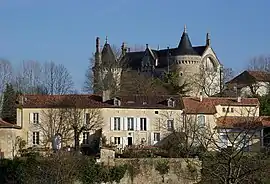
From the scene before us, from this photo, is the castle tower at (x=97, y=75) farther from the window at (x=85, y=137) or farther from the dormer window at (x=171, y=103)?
the window at (x=85, y=137)

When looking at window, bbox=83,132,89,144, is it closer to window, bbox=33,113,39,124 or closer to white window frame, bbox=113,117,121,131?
white window frame, bbox=113,117,121,131

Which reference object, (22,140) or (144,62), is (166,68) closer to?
(144,62)

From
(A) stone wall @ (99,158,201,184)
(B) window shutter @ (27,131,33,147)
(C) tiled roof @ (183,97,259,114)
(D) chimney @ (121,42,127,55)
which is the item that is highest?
(D) chimney @ (121,42,127,55)

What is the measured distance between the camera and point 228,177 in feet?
50.0

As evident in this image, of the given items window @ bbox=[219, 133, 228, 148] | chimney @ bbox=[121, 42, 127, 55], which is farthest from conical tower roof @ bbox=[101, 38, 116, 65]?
Answer: window @ bbox=[219, 133, 228, 148]

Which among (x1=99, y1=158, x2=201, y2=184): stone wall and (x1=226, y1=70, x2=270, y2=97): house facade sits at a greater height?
(x1=226, y1=70, x2=270, y2=97): house facade

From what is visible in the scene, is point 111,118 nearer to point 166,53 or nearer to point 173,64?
point 173,64

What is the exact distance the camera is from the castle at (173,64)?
6662 centimetres

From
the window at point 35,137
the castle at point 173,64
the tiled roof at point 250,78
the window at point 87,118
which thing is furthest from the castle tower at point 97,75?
the window at point 35,137

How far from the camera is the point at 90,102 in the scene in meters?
49.5

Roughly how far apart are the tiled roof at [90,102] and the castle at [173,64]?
43.6 ft

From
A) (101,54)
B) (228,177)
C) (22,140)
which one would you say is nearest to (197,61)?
(101,54)

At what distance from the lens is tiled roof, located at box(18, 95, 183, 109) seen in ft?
160

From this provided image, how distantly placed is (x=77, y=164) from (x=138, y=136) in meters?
11.6
